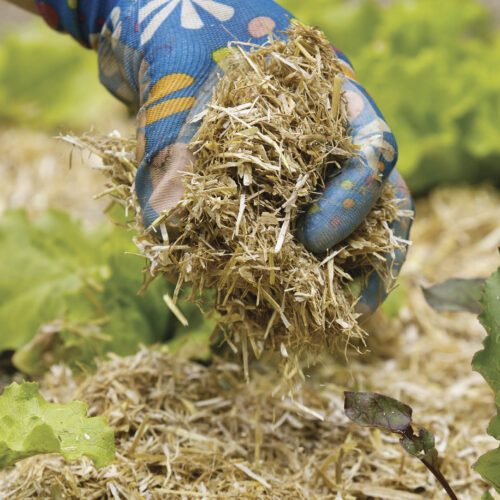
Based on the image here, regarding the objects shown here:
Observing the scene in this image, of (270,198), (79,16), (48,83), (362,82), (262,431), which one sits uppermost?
(79,16)

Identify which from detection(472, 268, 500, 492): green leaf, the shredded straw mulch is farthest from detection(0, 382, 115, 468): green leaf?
detection(472, 268, 500, 492): green leaf

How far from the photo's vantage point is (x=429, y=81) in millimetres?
2496

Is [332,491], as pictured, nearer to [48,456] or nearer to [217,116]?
[48,456]

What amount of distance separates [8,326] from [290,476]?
2.95ft

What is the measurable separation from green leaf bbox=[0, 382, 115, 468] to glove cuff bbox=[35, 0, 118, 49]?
0.77 metres

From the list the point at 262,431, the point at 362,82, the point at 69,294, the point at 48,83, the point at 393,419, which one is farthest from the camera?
the point at 48,83

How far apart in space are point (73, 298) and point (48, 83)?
2.09 meters

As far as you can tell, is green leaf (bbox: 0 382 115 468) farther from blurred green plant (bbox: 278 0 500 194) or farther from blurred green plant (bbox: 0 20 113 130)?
blurred green plant (bbox: 0 20 113 130)

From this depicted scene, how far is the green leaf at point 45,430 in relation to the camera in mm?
939

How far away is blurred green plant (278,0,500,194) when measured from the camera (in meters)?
2.48

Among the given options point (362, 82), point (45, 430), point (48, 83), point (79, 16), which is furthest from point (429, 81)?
point (45, 430)

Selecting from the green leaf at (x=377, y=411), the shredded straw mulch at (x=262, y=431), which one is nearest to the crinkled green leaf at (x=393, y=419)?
the green leaf at (x=377, y=411)

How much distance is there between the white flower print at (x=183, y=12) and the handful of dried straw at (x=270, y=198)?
0.10 meters

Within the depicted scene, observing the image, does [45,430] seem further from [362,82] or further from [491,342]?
[362,82]
